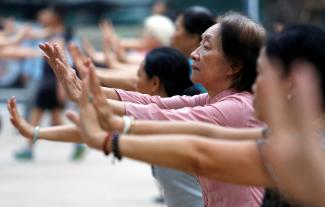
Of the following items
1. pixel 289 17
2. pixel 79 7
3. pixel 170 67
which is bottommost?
pixel 79 7

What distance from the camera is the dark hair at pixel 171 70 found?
529cm

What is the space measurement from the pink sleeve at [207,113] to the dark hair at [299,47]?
82 cm

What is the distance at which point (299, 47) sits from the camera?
2.88 meters

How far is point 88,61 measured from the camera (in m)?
3.19

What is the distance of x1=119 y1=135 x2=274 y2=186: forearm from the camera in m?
2.93

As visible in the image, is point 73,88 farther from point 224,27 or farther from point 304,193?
point 304,193

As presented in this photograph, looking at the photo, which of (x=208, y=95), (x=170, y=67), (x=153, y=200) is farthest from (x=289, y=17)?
(x=208, y=95)

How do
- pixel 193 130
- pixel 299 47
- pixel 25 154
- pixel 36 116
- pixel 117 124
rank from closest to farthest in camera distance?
pixel 299 47 → pixel 117 124 → pixel 193 130 → pixel 25 154 → pixel 36 116

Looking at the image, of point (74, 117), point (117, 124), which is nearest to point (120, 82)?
point (117, 124)

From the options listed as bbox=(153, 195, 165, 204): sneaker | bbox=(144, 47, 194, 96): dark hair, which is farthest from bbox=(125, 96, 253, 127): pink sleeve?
bbox=(153, 195, 165, 204): sneaker

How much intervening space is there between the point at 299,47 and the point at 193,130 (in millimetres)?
546

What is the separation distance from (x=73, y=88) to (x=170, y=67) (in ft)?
4.06

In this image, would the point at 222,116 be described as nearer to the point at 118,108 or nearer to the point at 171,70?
the point at 118,108

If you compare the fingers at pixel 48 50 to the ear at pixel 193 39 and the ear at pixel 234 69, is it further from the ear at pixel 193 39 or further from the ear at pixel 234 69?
the ear at pixel 193 39
